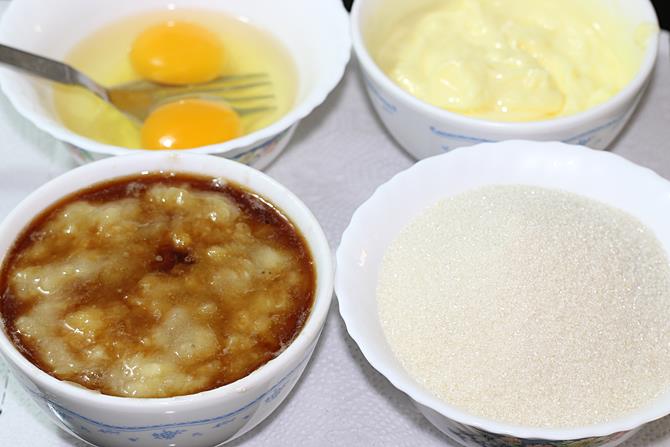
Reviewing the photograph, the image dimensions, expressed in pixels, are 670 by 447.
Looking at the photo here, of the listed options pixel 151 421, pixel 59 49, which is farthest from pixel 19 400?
pixel 59 49

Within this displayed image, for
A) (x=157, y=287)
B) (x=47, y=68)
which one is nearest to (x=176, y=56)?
(x=47, y=68)

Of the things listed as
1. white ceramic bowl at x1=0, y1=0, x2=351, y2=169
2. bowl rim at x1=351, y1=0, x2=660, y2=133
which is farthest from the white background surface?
bowl rim at x1=351, y1=0, x2=660, y2=133

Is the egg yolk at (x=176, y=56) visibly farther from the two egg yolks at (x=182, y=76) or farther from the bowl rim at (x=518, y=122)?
the bowl rim at (x=518, y=122)

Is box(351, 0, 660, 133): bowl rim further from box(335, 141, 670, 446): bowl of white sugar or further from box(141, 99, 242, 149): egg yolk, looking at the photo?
box(141, 99, 242, 149): egg yolk

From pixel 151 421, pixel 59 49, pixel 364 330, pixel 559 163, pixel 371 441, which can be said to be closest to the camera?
pixel 151 421

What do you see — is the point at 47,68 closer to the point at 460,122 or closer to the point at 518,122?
the point at 460,122

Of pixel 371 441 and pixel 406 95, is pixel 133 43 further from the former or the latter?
pixel 371 441

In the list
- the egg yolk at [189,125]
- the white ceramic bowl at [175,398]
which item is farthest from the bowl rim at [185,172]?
the egg yolk at [189,125]
